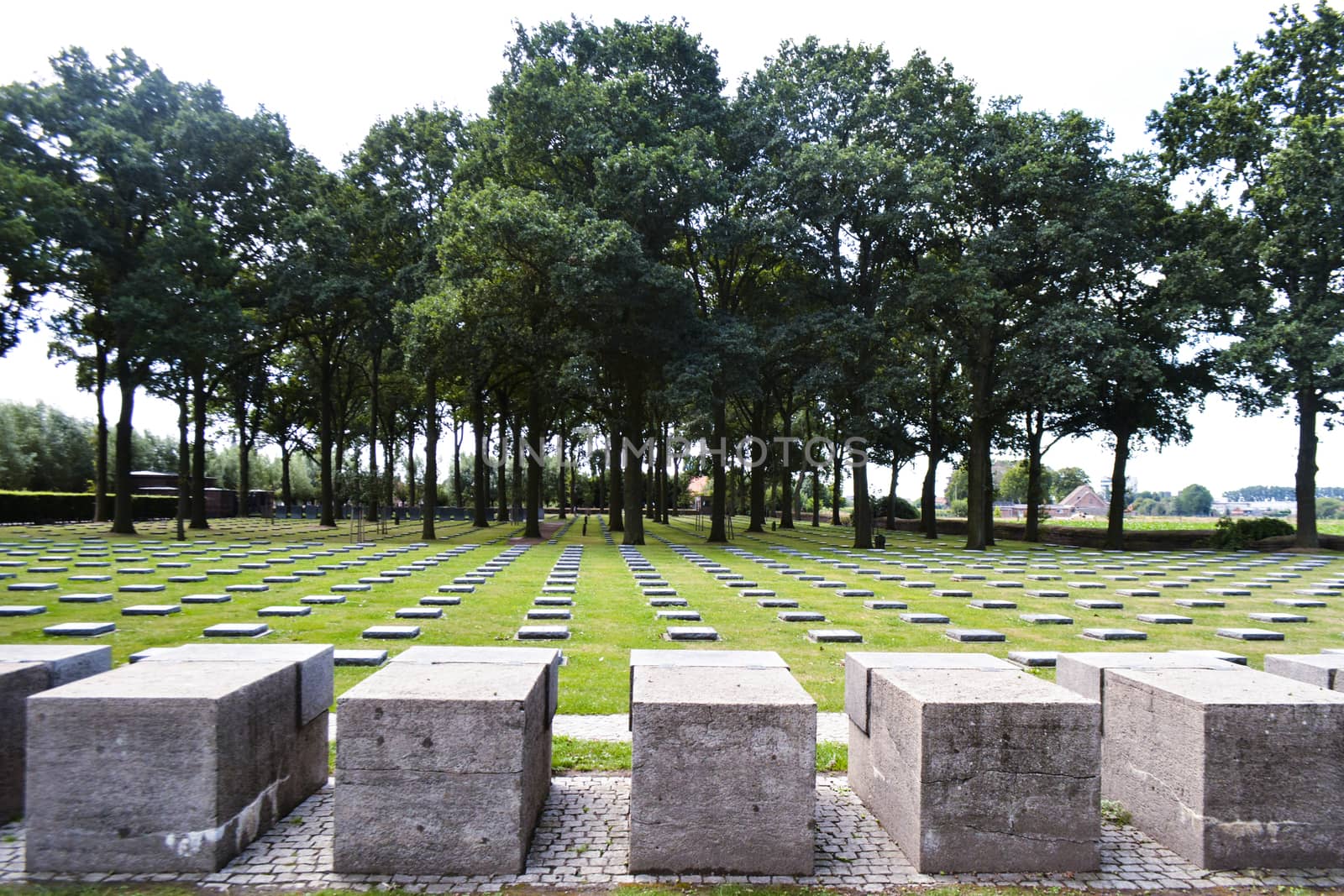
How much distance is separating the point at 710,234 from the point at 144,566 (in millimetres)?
18001

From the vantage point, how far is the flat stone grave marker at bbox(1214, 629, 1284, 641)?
9.48 metres

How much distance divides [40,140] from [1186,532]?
152 feet

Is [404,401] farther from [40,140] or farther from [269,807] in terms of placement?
[269,807]

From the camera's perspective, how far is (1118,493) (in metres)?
32.3

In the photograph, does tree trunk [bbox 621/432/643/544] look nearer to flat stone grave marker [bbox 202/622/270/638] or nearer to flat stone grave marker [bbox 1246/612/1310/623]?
flat stone grave marker [bbox 1246/612/1310/623]

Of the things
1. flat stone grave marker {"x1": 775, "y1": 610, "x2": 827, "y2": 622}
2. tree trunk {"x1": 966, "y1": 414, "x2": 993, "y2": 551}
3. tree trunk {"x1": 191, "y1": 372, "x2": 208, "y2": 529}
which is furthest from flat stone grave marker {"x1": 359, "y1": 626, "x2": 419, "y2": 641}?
tree trunk {"x1": 191, "y1": 372, "x2": 208, "y2": 529}

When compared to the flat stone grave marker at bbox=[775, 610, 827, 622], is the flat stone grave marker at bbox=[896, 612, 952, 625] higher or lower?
lower

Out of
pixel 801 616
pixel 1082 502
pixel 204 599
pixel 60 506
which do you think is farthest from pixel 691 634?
pixel 1082 502

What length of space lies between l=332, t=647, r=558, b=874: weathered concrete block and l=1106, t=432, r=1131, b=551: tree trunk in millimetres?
34123

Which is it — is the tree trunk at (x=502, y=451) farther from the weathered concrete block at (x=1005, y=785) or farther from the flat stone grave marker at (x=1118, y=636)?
the weathered concrete block at (x=1005, y=785)

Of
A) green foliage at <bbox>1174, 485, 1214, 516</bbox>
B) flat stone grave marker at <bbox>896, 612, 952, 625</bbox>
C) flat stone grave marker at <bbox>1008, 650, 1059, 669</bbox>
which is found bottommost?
green foliage at <bbox>1174, 485, 1214, 516</bbox>

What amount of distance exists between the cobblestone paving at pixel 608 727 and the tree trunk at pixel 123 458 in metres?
27.0

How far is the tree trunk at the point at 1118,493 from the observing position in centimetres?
3195

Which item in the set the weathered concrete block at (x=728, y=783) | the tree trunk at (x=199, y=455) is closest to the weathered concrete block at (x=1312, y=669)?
the weathered concrete block at (x=728, y=783)
